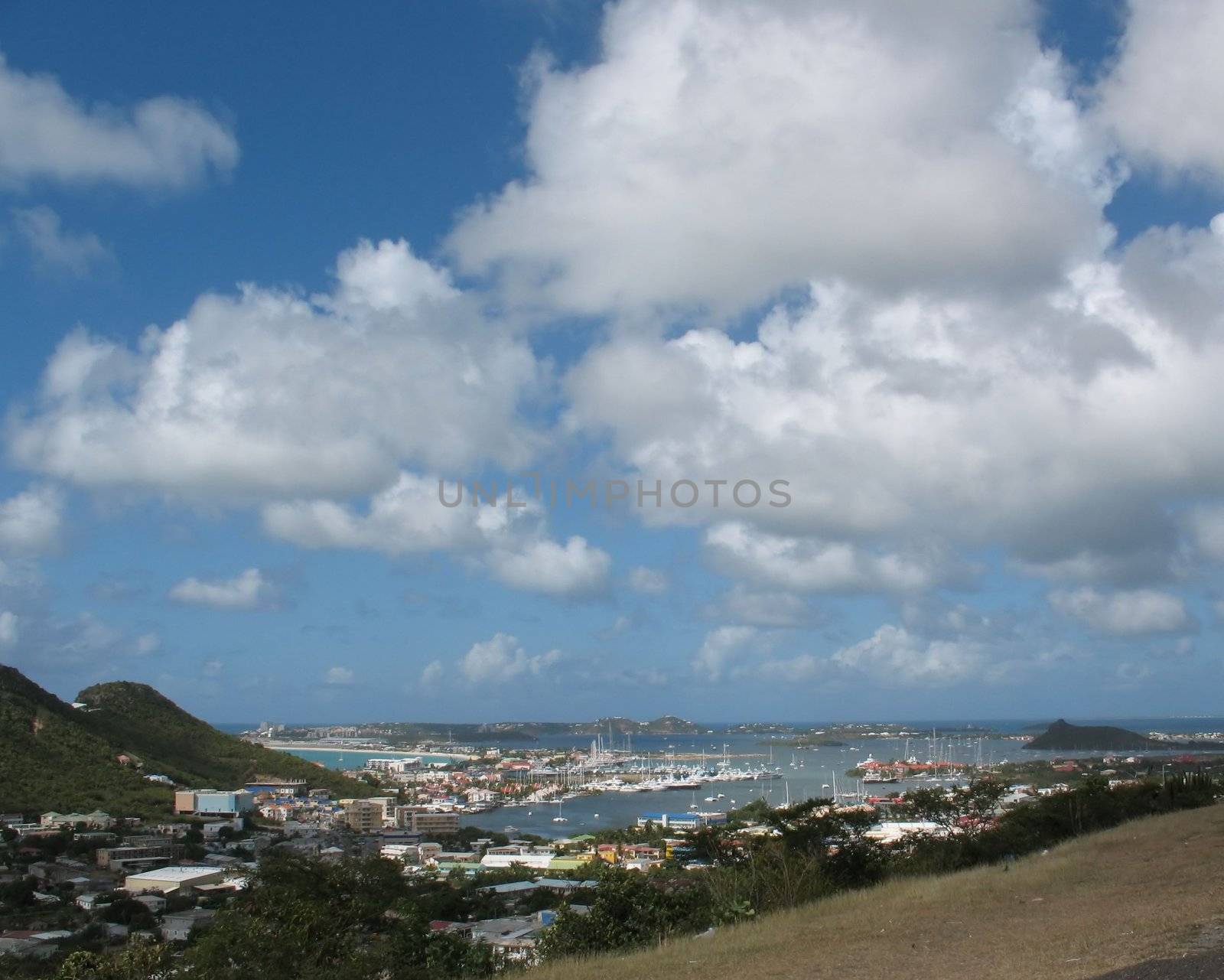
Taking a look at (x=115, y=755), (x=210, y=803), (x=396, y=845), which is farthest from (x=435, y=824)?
(x=115, y=755)

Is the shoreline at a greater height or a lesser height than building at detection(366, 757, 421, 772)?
lesser

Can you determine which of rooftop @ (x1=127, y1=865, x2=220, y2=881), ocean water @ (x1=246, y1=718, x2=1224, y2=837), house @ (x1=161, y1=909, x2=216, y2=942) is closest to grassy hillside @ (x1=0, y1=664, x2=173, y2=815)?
rooftop @ (x1=127, y1=865, x2=220, y2=881)

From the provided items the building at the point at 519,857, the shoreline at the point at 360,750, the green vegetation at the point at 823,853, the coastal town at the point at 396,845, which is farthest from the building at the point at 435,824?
the shoreline at the point at 360,750

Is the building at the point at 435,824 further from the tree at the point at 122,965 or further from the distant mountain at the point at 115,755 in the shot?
the tree at the point at 122,965

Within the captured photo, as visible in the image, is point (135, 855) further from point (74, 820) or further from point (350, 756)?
point (350, 756)

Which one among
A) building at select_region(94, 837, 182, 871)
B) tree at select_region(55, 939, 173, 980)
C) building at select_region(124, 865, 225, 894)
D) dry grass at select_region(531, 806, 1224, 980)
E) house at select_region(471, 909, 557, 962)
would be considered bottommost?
building at select_region(94, 837, 182, 871)

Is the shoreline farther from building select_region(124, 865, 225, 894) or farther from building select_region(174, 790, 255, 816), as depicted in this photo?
building select_region(124, 865, 225, 894)

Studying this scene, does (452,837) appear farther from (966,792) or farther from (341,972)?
(341,972)
